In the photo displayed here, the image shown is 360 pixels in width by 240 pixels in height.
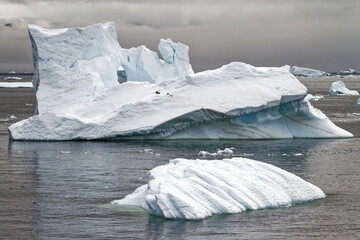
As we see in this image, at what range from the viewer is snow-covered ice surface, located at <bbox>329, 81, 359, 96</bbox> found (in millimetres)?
65312

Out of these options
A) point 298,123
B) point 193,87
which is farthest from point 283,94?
point 193,87

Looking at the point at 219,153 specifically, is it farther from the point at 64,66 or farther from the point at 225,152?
the point at 64,66

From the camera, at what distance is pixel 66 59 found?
27.3 m

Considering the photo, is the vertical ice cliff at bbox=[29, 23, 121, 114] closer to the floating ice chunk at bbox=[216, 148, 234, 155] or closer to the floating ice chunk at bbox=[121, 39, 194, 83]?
the floating ice chunk at bbox=[216, 148, 234, 155]

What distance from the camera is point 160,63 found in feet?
128

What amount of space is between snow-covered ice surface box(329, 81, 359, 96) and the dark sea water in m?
41.2

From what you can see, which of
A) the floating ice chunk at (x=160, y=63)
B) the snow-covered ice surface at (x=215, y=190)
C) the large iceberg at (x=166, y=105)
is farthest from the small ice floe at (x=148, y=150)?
the floating ice chunk at (x=160, y=63)

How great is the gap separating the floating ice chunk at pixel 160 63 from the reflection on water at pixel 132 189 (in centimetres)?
1471

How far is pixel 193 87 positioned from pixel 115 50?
8.09 meters

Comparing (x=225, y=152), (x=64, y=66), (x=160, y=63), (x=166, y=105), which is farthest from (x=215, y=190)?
(x=160, y=63)

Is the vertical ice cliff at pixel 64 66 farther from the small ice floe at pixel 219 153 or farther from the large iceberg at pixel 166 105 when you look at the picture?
the small ice floe at pixel 219 153

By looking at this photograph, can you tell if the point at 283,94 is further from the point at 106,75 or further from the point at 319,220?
the point at 319,220

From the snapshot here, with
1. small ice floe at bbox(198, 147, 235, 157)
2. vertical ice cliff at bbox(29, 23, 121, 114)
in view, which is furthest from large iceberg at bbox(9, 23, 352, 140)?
small ice floe at bbox(198, 147, 235, 157)

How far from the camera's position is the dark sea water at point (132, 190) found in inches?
446
